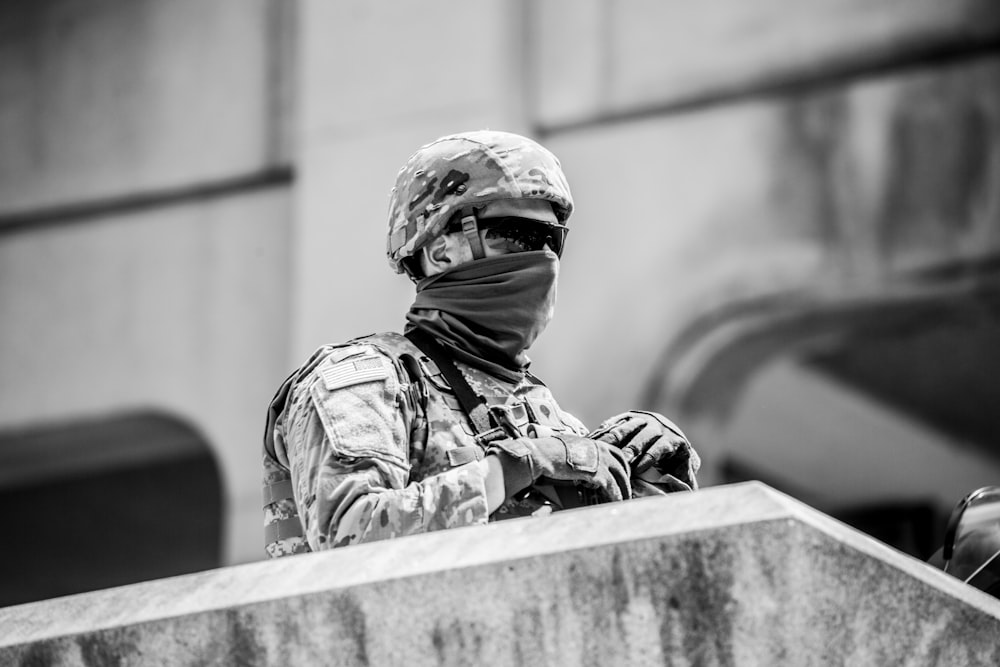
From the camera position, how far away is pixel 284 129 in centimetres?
857

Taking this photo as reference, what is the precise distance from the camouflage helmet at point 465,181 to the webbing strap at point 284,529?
0.48 metres

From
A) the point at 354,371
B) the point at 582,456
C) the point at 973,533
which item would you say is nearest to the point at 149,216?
the point at 354,371

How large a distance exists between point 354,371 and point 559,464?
357 millimetres

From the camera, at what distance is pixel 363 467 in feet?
8.46

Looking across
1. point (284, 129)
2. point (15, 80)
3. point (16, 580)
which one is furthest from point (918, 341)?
point (16, 580)

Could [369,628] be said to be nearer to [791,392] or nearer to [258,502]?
[258,502]

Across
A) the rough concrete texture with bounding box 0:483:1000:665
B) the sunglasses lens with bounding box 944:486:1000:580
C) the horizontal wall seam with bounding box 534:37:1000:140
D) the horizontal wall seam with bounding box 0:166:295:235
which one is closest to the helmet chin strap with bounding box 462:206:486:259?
the rough concrete texture with bounding box 0:483:1000:665

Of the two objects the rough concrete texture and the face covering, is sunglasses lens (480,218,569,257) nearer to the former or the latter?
the face covering

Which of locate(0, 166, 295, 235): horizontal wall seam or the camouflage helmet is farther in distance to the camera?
locate(0, 166, 295, 235): horizontal wall seam

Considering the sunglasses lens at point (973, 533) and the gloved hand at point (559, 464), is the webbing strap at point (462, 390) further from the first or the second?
the sunglasses lens at point (973, 533)

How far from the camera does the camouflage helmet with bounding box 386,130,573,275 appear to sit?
289 cm

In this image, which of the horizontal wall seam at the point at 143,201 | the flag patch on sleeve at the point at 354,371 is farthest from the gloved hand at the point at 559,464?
the horizontal wall seam at the point at 143,201

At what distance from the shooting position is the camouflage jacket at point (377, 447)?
251 centimetres

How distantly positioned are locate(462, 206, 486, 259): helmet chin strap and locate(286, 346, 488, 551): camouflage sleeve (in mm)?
243
